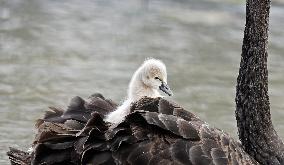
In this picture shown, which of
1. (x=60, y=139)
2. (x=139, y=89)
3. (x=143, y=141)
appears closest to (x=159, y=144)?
(x=143, y=141)

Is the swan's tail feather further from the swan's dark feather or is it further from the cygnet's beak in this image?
the cygnet's beak

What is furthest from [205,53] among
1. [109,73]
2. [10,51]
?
[10,51]

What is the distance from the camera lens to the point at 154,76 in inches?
185

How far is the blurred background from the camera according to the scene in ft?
20.9

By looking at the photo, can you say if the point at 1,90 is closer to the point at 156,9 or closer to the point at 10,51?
the point at 10,51

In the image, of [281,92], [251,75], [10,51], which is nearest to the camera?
[251,75]

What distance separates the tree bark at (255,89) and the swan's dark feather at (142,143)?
38cm

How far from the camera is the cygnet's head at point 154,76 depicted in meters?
4.70

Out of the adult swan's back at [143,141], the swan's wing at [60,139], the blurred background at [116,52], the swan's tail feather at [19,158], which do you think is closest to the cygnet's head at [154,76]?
the swan's wing at [60,139]

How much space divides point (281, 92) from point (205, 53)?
1.28 meters

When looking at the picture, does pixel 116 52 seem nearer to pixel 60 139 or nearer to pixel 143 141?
pixel 60 139

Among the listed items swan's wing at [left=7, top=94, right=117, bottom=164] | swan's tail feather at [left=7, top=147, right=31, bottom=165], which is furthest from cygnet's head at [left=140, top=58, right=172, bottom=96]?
swan's tail feather at [left=7, top=147, right=31, bottom=165]

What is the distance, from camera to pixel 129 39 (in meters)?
8.38

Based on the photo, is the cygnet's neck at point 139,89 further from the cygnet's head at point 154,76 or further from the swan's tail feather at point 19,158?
the swan's tail feather at point 19,158
